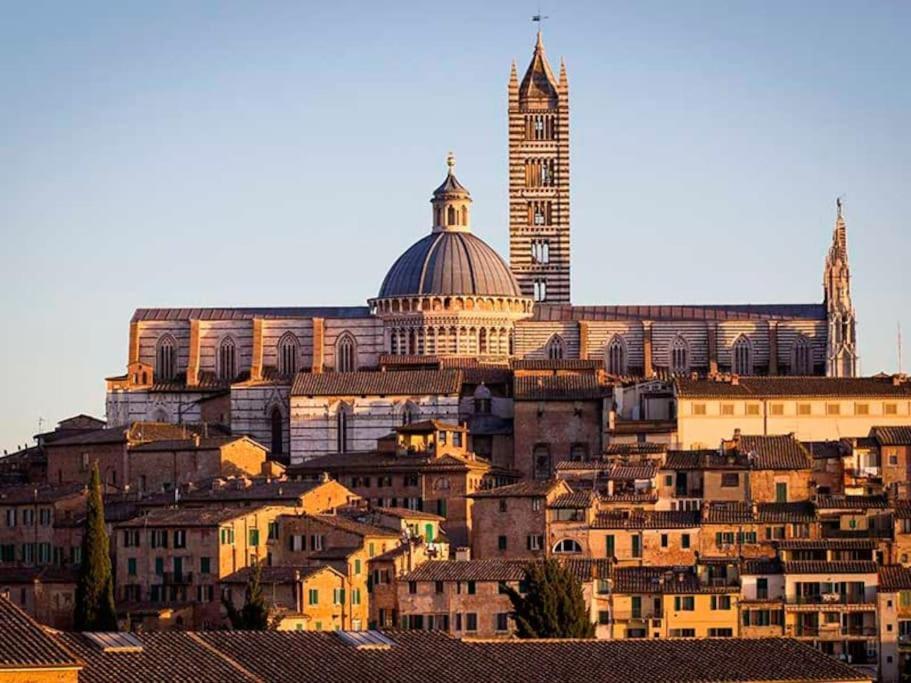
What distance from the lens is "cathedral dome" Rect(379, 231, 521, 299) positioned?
116m

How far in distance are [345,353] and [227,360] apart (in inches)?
170

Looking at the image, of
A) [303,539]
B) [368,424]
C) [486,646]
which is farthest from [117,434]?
[486,646]

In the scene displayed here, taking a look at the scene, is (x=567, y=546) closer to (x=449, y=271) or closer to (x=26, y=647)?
(x=449, y=271)

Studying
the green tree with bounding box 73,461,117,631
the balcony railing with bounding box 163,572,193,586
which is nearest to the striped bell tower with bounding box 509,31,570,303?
the balcony railing with bounding box 163,572,193,586

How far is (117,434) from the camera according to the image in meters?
99.6

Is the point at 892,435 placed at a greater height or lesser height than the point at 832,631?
greater

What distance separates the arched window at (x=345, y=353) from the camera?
116750mm

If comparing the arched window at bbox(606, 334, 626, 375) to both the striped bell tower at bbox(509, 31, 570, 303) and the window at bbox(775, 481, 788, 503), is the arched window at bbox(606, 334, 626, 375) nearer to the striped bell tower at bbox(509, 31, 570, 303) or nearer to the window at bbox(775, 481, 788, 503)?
the striped bell tower at bbox(509, 31, 570, 303)

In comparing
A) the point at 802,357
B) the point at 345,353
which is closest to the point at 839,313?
the point at 802,357

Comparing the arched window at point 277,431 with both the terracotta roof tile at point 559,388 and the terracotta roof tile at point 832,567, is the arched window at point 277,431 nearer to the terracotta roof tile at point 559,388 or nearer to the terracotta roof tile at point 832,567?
the terracotta roof tile at point 559,388

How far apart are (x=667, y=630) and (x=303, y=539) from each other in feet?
37.0

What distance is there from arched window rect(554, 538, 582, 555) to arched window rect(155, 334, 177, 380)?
36247 mm

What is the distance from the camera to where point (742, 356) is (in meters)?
116

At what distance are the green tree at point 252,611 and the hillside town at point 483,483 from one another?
441mm
